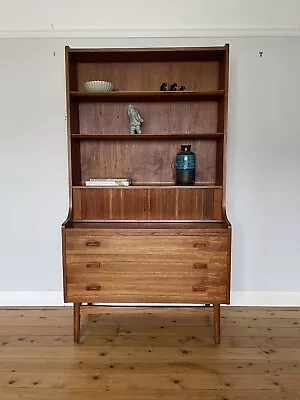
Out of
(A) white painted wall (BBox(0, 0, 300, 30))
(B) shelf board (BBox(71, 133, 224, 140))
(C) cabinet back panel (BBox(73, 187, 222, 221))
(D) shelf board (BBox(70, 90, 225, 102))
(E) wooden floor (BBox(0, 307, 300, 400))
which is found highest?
(A) white painted wall (BBox(0, 0, 300, 30))

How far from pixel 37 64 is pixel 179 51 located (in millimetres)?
1083

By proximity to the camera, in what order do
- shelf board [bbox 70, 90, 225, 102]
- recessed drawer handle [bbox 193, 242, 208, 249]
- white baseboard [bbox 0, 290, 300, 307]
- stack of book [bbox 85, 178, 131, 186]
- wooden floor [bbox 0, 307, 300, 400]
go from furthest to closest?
1. white baseboard [bbox 0, 290, 300, 307]
2. stack of book [bbox 85, 178, 131, 186]
3. shelf board [bbox 70, 90, 225, 102]
4. recessed drawer handle [bbox 193, 242, 208, 249]
5. wooden floor [bbox 0, 307, 300, 400]

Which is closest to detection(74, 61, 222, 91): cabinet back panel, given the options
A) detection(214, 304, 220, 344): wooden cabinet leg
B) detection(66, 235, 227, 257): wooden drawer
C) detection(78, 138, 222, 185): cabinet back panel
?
detection(78, 138, 222, 185): cabinet back panel

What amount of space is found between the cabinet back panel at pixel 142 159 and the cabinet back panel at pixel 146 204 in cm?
21

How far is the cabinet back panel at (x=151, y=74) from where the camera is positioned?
242 centimetres

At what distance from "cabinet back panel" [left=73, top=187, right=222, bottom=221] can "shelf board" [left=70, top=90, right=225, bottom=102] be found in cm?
64

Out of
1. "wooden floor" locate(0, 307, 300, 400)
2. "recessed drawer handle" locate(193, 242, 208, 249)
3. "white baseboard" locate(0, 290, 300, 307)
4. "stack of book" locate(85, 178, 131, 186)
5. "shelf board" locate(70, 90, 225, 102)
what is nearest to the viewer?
"wooden floor" locate(0, 307, 300, 400)

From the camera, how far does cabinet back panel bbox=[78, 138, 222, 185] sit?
2.48 metres

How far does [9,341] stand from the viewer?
218 centimetres

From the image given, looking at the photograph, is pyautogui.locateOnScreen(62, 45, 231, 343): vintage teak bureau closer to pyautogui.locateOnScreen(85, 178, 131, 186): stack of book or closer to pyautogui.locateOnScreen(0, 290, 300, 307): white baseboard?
pyautogui.locateOnScreen(85, 178, 131, 186): stack of book

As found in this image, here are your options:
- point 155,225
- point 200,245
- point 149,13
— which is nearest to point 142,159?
point 155,225

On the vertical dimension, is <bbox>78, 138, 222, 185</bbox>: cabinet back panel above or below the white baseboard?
above

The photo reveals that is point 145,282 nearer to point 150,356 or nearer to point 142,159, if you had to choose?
point 150,356

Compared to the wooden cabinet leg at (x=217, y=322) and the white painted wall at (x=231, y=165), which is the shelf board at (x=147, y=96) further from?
the wooden cabinet leg at (x=217, y=322)
